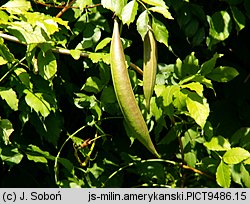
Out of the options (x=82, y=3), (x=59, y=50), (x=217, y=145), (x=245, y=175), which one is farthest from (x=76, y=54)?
(x=245, y=175)

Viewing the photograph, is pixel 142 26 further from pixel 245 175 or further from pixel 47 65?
pixel 245 175

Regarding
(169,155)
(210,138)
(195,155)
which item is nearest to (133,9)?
Result: (210,138)

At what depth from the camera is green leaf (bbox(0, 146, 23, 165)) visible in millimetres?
2393

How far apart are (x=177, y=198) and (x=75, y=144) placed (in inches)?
23.0

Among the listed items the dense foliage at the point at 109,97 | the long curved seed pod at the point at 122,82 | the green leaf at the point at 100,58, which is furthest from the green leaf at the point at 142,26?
the green leaf at the point at 100,58

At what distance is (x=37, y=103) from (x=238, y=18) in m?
1.14

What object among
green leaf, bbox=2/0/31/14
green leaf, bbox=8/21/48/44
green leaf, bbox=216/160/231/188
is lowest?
green leaf, bbox=216/160/231/188

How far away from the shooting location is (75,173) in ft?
9.34

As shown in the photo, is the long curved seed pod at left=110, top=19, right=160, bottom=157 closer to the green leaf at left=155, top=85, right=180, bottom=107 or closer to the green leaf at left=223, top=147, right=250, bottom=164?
the green leaf at left=155, top=85, right=180, bottom=107

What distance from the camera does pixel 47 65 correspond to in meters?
2.26

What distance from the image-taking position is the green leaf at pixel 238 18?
106 inches

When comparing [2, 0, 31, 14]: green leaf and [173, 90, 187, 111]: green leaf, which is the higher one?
[2, 0, 31, 14]: green leaf

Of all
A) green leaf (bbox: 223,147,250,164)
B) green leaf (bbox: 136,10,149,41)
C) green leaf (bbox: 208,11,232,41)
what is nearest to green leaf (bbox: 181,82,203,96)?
green leaf (bbox: 136,10,149,41)

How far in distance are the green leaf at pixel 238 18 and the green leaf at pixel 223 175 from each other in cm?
72
